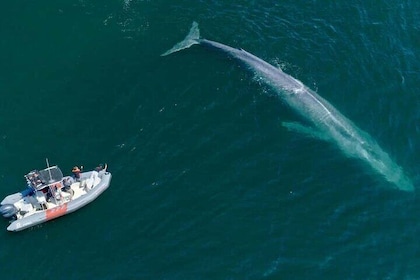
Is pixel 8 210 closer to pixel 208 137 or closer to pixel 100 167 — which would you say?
pixel 100 167

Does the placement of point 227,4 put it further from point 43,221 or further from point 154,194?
point 43,221

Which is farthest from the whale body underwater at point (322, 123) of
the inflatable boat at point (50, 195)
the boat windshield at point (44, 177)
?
the boat windshield at point (44, 177)

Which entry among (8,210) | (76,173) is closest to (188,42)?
(76,173)

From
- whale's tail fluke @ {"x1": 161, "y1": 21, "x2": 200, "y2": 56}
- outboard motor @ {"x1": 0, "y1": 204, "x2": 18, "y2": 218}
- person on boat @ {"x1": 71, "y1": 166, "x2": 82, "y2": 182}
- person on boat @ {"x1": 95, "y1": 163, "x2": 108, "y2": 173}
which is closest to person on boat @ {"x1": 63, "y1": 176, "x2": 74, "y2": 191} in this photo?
person on boat @ {"x1": 71, "y1": 166, "x2": 82, "y2": 182}

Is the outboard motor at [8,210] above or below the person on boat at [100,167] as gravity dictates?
below

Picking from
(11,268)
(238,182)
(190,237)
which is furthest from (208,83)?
(11,268)

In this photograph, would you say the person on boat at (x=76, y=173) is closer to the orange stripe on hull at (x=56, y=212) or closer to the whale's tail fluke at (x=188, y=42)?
the orange stripe on hull at (x=56, y=212)

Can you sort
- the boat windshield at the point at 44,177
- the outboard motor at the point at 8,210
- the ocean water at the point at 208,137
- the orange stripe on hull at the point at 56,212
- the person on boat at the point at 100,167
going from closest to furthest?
the ocean water at the point at 208,137 < the outboard motor at the point at 8,210 < the boat windshield at the point at 44,177 < the orange stripe on hull at the point at 56,212 < the person on boat at the point at 100,167
